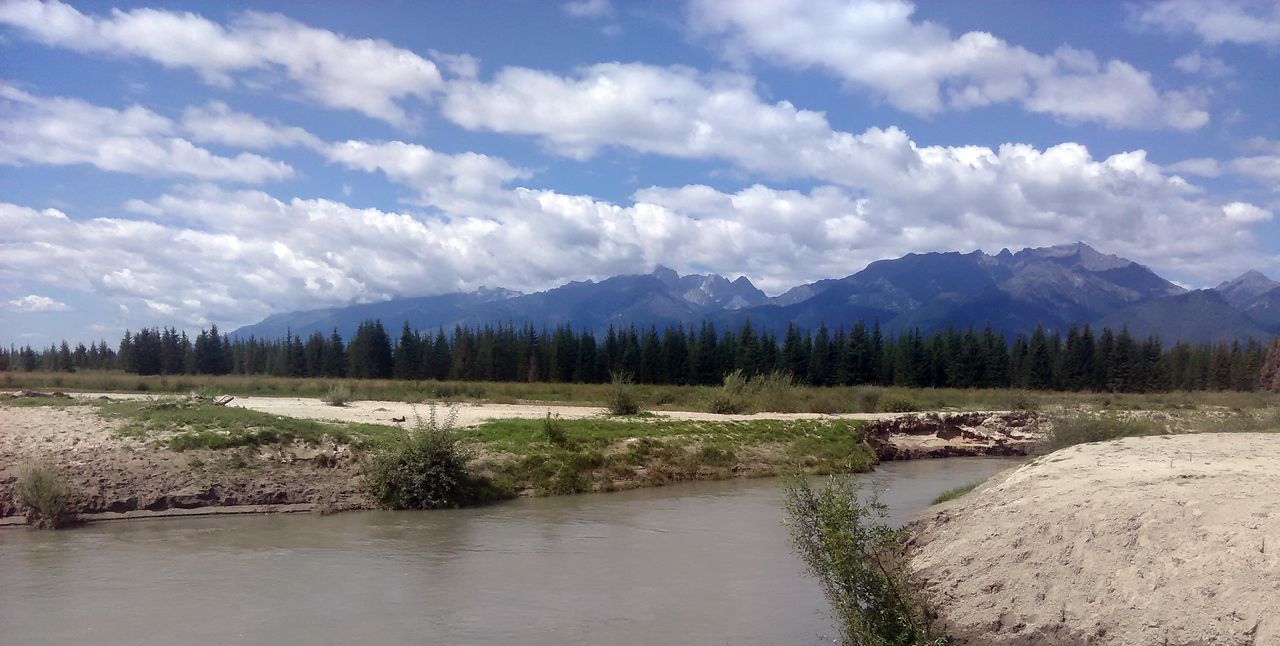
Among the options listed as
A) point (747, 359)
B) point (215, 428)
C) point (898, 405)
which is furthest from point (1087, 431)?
point (747, 359)

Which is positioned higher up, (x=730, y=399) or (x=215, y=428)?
(x=215, y=428)

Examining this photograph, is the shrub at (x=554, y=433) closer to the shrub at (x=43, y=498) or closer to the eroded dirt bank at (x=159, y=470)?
the eroded dirt bank at (x=159, y=470)

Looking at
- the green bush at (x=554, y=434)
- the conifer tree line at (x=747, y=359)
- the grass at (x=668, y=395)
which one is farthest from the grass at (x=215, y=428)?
the conifer tree line at (x=747, y=359)

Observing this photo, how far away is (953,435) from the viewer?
43.8m

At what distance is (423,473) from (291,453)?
167 inches

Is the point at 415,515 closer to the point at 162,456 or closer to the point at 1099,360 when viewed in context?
the point at 162,456

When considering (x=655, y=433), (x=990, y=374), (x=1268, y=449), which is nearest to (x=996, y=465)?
(x=655, y=433)

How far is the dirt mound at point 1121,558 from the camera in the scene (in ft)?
28.1

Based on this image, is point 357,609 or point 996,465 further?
point 996,465

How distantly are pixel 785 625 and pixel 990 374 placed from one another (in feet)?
303

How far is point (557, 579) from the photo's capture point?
49.8ft

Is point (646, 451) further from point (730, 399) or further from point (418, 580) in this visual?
point (730, 399)

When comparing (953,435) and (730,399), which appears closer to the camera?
(953,435)

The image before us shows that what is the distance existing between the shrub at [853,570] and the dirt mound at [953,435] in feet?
98.2
